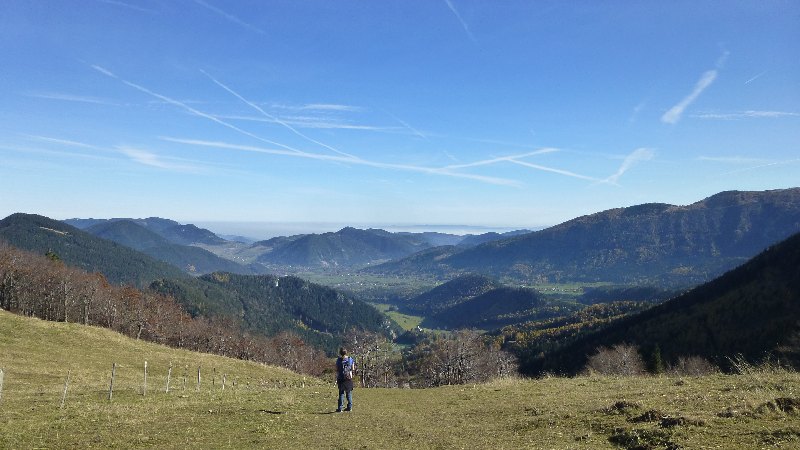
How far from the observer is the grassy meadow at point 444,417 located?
13961mm

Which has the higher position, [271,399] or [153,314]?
[271,399]

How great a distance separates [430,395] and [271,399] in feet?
32.1

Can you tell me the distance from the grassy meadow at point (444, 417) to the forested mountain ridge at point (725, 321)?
310 ft

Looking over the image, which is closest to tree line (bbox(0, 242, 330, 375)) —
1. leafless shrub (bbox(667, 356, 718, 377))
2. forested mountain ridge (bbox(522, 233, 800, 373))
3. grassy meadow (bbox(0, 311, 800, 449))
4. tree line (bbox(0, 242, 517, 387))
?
tree line (bbox(0, 242, 517, 387))

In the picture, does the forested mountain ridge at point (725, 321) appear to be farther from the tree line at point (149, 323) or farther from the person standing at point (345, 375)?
the person standing at point (345, 375)

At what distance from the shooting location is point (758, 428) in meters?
12.8

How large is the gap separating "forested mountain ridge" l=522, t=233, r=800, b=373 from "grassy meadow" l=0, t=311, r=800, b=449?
9438 cm

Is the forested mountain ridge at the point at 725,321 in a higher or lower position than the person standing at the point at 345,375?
lower

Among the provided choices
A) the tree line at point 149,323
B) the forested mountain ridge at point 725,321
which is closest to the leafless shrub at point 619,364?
the forested mountain ridge at point 725,321

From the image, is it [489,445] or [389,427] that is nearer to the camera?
[489,445]

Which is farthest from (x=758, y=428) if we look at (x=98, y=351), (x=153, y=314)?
(x=153, y=314)

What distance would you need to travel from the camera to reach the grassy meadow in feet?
45.8

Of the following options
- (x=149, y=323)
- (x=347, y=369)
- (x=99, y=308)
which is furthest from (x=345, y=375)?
(x=99, y=308)

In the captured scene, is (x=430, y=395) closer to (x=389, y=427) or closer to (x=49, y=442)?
(x=389, y=427)
